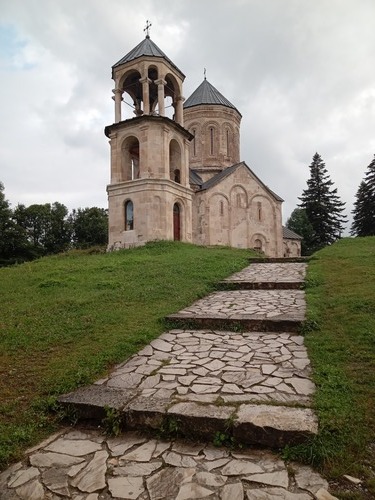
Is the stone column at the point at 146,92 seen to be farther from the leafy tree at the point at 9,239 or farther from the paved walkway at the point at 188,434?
the leafy tree at the point at 9,239

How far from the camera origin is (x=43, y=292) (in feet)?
27.8

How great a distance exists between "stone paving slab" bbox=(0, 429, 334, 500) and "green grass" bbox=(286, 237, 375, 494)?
0.24m

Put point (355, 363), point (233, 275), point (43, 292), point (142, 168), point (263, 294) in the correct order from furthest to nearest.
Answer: point (142, 168) < point (233, 275) < point (43, 292) < point (263, 294) < point (355, 363)

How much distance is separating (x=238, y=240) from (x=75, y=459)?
21741 millimetres

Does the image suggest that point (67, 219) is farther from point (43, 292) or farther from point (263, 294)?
point (263, 294)

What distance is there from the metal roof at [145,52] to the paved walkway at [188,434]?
62.1 feet

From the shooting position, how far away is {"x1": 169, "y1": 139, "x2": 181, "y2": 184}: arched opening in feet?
67.1

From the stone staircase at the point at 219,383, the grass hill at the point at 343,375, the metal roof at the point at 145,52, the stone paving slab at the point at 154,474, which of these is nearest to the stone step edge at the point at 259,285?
the grass hill at the point at 343,375

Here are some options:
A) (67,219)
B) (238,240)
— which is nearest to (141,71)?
(238,240)

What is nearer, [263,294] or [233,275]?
[263,294]

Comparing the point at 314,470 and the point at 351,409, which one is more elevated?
the point at 351,409

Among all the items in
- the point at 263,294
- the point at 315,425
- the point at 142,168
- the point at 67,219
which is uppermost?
the point at 67,219

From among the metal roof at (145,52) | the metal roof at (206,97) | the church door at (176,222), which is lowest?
the church door at (176,222)

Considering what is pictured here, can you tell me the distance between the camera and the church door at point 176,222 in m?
19.5
